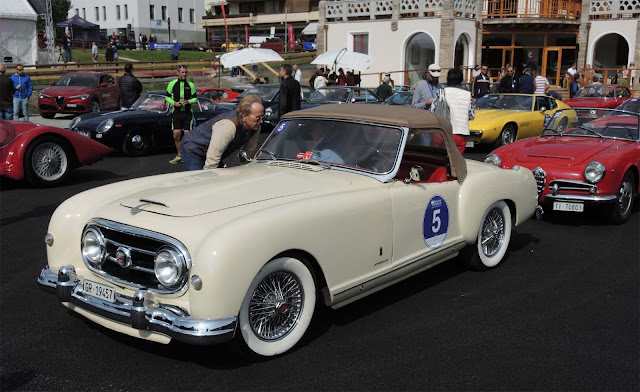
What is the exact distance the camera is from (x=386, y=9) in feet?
105

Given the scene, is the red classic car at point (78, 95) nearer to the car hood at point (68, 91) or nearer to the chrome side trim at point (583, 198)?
the car hood at point (68, 91)

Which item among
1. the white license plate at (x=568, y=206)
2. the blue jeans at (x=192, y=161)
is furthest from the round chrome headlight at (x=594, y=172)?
the blue jeans at (x=192, y=161)

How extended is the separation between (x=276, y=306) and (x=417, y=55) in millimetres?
29626

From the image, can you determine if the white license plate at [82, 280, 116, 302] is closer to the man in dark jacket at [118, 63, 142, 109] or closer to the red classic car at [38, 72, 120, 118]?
the man in dark jacket at [118, 63, 142, 109]

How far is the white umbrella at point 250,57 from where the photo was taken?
20984 mm

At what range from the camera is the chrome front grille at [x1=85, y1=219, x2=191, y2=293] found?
143 inches

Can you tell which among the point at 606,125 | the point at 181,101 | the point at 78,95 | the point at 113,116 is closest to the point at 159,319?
the point at 606,125

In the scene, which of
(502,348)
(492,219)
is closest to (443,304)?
(502,348)

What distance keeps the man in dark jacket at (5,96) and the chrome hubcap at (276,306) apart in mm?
10753

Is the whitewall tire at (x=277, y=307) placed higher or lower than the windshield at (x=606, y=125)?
lower

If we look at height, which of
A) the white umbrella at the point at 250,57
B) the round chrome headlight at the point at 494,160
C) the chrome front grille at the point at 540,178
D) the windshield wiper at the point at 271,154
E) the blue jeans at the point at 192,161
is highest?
the white umbrella at the point at 250,57

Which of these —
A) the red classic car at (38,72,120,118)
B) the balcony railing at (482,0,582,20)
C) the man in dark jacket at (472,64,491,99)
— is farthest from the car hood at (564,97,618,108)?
the red classic car at (38,72,120,118)

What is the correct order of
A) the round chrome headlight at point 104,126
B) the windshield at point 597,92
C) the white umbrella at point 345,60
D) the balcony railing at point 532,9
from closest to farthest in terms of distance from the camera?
the round chrome headlight at point 104,126 → the windshield at point 597,92 → the white umbrella at point 345,60 → the balcony railing at point 532,9

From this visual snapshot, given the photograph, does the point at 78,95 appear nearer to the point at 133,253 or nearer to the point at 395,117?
the point at 395,117
